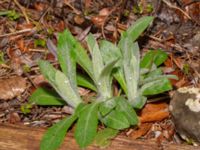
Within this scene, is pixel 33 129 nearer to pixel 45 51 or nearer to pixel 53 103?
pixel 53 103

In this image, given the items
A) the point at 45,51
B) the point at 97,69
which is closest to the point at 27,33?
the point at 45,51

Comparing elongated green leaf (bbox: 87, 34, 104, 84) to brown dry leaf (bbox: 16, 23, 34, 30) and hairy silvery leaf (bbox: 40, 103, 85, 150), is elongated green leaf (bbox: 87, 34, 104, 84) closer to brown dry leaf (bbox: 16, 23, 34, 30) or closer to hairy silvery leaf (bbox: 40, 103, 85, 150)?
hairy silvery leaf (bbox: 40, 103, 85, 150)

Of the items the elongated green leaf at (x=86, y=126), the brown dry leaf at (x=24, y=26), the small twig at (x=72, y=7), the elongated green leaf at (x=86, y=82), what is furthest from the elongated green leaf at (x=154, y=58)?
the brown dry leaf at (x=24, y=26)

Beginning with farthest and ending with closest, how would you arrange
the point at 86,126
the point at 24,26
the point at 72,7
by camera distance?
the point at 72,7 < the point at 24,26 < the point at 86,126

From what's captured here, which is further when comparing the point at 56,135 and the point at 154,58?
the point at 154,58

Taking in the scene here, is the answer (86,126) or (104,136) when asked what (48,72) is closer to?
(86,126)

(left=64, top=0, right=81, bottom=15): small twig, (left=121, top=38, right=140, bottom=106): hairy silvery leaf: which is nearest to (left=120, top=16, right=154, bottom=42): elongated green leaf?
(left=121, top=38, right=140, bottom=106): hairy silvery leaf

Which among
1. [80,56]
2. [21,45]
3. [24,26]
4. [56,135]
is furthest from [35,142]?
[24,26]
